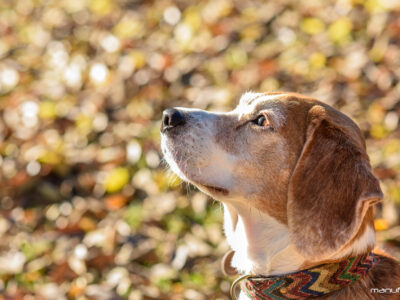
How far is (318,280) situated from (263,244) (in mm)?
385

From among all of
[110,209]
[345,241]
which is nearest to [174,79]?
[110,209]

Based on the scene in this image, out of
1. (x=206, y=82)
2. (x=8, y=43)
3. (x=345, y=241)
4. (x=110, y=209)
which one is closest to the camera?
(x=345, y=241)

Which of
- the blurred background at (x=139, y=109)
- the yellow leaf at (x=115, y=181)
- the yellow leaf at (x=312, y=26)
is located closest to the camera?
the blurred background at (x=139, y=109)

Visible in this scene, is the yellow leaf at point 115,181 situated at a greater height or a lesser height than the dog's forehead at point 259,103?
lesser

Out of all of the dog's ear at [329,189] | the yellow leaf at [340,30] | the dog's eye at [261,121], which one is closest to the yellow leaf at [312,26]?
the yellow leaf at [340,30]

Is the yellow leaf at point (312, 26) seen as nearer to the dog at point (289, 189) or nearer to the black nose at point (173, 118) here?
the dog at point (289, 189)

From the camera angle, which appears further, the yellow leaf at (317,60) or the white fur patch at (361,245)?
the yellow leaf at (317,60)

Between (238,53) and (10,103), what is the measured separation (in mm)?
2731

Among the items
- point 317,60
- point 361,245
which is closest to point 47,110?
point 317,60

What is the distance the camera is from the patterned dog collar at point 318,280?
2.92 meters

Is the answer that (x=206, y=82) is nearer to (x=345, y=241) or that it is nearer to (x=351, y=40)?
(x=351, y=40)

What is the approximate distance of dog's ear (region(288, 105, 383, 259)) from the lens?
2.84 m

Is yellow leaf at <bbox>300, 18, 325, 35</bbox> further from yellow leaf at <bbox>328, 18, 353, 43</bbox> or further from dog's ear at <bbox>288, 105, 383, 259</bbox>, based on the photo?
dog's ear at <bbox>288, 105, 383, 259</bbox>

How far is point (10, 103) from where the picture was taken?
6.93m
